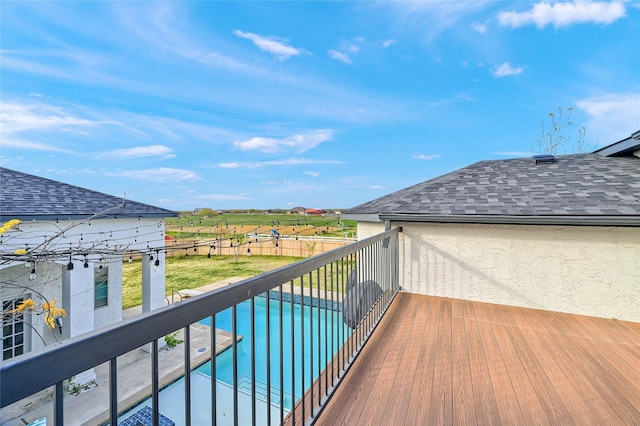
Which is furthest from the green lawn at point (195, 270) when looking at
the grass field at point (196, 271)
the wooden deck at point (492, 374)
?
the wooden deck at point (492, 374)

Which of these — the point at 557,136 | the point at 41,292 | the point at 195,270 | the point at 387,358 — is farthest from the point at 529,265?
the point at 195,270

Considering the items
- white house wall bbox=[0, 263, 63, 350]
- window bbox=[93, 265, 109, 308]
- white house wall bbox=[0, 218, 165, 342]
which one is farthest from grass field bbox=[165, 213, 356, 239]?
white house wall bbox=[0, 263, 63, 350]

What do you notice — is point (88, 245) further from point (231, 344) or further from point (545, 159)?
point (545, 159)

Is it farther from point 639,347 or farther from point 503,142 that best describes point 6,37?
point 503,142

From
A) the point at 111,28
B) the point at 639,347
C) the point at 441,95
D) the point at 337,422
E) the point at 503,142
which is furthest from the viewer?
the point at 503,142

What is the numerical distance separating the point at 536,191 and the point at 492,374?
373 cm

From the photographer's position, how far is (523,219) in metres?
4.30

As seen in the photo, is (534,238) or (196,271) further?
(196,271)

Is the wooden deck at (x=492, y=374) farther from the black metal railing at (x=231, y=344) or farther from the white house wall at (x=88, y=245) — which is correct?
the white house wall at (x=88, y=245)

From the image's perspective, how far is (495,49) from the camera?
10312 millimetres

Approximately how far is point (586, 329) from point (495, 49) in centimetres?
1021

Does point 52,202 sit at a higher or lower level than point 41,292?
higher

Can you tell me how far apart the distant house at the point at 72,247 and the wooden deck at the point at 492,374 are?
4.72 metres

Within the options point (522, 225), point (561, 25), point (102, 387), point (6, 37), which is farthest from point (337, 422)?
point (561, 25)
